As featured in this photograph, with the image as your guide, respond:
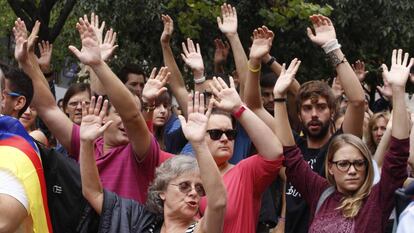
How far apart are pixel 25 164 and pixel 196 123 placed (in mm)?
1167

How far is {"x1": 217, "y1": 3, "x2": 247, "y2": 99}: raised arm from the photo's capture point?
26.1 ft

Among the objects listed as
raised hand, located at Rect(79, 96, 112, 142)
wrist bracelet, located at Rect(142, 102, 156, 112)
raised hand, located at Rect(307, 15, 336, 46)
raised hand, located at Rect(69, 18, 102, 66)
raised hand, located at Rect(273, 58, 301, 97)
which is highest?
raised hand, located at Rect(307, 15, 336, 46)

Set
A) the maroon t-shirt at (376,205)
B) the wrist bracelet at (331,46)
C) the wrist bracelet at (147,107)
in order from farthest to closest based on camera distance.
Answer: the wrist bracelet at (331,46) < the wrist bracelet at (147,107) < the maroon t-shirt at (376,205)

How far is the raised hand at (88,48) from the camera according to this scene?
5887mm

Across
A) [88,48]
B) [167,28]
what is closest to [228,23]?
[167,28]

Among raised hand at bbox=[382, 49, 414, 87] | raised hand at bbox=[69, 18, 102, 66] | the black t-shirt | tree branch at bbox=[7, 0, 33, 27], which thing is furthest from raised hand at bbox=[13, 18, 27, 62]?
tree branch at bbox=[7, 0, 33, 27]

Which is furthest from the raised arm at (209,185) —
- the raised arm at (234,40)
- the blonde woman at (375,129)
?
the blonde woman at (375,129)

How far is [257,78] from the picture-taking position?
7.12 meters

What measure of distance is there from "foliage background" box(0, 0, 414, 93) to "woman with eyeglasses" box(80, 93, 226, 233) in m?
4.76

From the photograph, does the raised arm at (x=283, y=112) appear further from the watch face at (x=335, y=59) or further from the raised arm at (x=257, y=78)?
the watch face at (x=335, y=59)

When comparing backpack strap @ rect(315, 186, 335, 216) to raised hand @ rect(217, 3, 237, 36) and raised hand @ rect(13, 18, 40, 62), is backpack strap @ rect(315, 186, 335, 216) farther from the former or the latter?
raised hand @ rect(217, 3, 237, 36)

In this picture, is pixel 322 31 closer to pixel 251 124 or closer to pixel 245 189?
pixel 251 124

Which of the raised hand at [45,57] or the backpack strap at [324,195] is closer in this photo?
the backpack strap at [324,195]

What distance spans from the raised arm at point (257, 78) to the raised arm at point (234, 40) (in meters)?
0.44
